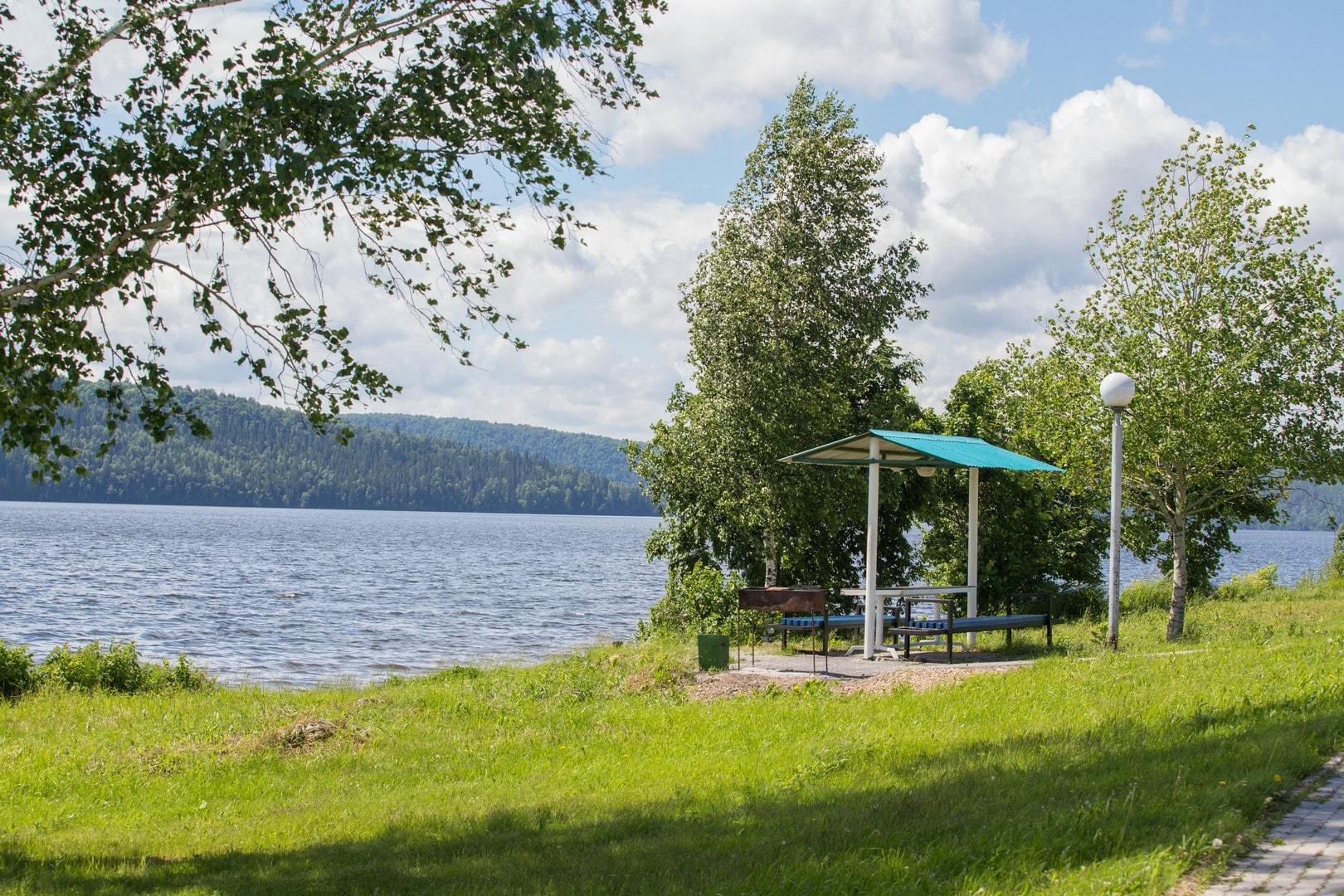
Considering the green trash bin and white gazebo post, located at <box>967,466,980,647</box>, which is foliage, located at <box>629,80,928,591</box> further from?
the green trash bin

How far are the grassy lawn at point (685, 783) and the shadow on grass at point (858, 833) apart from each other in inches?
1.0

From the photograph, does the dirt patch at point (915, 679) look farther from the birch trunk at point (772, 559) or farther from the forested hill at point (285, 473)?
the forested hill at point (285, 473)

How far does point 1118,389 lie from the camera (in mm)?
14320

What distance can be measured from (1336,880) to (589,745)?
22.0 feet

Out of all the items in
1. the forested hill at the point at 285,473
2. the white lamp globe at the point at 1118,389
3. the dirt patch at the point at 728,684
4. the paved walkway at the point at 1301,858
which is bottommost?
the dirt patch at the point at 728,684

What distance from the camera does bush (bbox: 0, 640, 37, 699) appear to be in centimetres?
1700

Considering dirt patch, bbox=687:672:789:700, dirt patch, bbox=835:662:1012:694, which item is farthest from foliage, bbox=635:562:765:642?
dirt patch, bbox=835:662:1012:694

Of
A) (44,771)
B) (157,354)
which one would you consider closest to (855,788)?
(157,354)

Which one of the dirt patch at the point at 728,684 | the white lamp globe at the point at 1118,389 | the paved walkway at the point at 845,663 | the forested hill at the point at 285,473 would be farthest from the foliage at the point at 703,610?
the forested hill at the point at 285,473

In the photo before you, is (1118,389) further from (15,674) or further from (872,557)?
(15,674)

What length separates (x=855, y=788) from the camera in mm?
7938

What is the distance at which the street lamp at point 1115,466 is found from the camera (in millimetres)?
14344

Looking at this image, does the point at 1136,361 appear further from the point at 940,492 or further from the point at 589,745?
the point at 589,745

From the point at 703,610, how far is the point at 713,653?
24.8 ft
